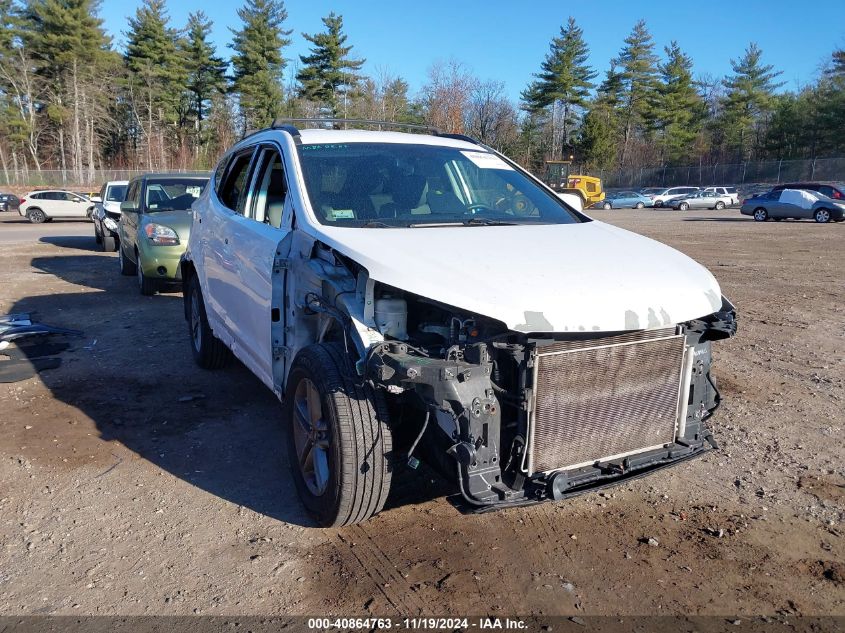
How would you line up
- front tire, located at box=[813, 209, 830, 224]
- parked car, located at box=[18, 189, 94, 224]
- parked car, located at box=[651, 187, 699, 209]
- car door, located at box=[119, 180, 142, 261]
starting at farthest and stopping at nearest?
parked car, located at box=[651, 187, 699, 209] → parked car, located at box=[18, 189, 94, 224] → front tire, located at box=[813, 209, 830, 224] → car door, located at box=[119, 180, 142, 261]

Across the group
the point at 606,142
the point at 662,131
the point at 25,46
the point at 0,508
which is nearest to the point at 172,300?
the point at 0,508

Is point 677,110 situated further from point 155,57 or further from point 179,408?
point 179,408

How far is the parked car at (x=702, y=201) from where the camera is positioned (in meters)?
47.1

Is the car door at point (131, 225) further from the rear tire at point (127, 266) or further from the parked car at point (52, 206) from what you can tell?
the parked car at point (52, 206)

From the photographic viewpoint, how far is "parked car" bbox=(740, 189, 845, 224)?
98.2ft

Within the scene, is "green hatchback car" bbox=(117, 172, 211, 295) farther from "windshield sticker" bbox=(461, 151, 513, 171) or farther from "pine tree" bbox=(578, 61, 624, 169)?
"pine tree" bbox=(578, 61, 624, 169)

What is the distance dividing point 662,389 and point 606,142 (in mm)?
68253

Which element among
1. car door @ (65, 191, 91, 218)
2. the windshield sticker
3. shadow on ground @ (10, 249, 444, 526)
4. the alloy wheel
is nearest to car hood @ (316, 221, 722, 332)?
the alloy wheel

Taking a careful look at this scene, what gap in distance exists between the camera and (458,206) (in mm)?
4223

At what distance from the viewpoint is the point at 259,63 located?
58906mm

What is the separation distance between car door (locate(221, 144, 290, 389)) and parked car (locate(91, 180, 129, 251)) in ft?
40.5

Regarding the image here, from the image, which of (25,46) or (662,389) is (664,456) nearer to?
(662,389)

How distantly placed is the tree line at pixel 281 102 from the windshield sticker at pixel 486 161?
40.6 metres

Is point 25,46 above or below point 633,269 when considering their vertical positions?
above
